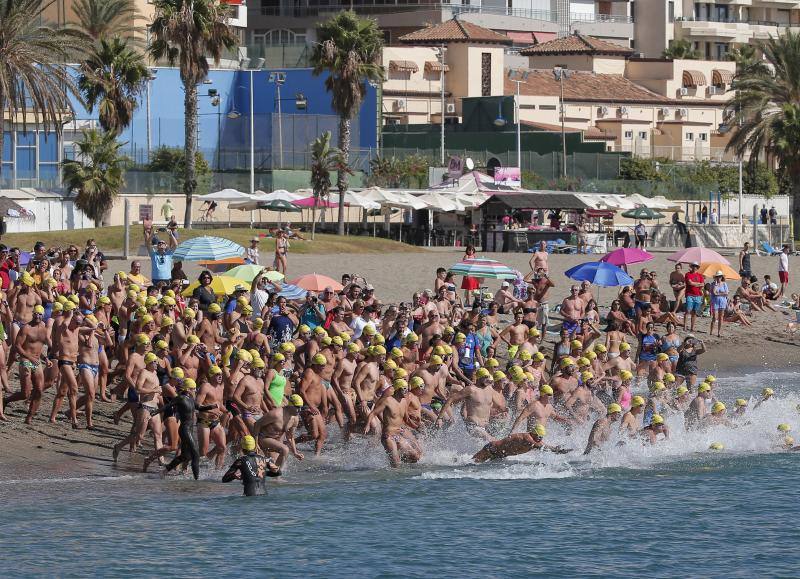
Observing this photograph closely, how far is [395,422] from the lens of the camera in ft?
64.1

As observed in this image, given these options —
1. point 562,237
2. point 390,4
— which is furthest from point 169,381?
point 390,4

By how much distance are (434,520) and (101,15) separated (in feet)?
174

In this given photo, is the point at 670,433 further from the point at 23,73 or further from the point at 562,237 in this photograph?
the point at 562,237

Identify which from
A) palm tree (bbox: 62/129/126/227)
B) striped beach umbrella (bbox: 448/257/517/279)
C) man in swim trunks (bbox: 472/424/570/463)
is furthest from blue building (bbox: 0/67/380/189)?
man in swim trunks (bbox: 472/424/570/463)

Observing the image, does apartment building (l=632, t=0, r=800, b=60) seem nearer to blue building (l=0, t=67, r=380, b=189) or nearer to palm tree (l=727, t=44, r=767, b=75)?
palm tree (l=727, t=44, r=767, b=75)

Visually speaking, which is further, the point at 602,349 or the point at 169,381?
the point at 602,349

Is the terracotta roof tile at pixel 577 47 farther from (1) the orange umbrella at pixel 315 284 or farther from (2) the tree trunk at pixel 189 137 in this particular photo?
(1) the orange umbrella at pixel 315 284

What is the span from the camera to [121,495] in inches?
730

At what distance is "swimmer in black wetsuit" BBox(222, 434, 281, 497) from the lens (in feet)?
56.2

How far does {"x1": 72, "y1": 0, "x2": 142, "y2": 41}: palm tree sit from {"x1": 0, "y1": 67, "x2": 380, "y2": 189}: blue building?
9.22 feet

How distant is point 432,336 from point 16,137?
120 feet

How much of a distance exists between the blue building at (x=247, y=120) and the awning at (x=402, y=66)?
10.6 meters

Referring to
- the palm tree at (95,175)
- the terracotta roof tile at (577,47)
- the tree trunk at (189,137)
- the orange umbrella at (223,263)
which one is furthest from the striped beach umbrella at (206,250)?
the terracotta roof tile at (577,47)

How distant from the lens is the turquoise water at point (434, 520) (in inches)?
667
